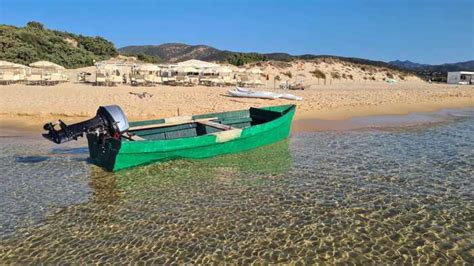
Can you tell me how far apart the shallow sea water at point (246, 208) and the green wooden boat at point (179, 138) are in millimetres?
311

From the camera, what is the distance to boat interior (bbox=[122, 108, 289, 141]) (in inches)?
446

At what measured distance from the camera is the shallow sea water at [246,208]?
5477mm

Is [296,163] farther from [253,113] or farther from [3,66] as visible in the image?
[3,66]

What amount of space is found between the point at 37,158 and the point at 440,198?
9898 mm

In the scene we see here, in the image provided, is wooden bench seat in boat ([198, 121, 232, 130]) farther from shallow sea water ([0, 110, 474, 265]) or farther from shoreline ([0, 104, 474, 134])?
shoreline ([0, 104, 474, 134])

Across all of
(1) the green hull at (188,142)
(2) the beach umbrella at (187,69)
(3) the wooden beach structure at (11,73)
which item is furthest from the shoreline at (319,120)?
(2) the beach umbrella at (187,69)

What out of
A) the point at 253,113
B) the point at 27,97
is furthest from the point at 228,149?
the point at 27,97

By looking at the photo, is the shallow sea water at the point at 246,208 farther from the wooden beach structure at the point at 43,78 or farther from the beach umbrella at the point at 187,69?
the beach umbrella at the point at 187,69

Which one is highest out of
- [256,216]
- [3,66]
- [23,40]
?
[23,40]

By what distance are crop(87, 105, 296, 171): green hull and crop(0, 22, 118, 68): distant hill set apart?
39.4 metres

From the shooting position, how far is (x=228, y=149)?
36.4ft

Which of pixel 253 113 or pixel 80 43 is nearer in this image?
pixel 253 113

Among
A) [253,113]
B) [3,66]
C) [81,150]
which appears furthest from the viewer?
[3,66]

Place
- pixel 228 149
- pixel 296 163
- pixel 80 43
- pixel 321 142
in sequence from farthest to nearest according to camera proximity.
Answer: pixel 80 43
pixel 321 142
pixel 228 149
pixel 296 163
